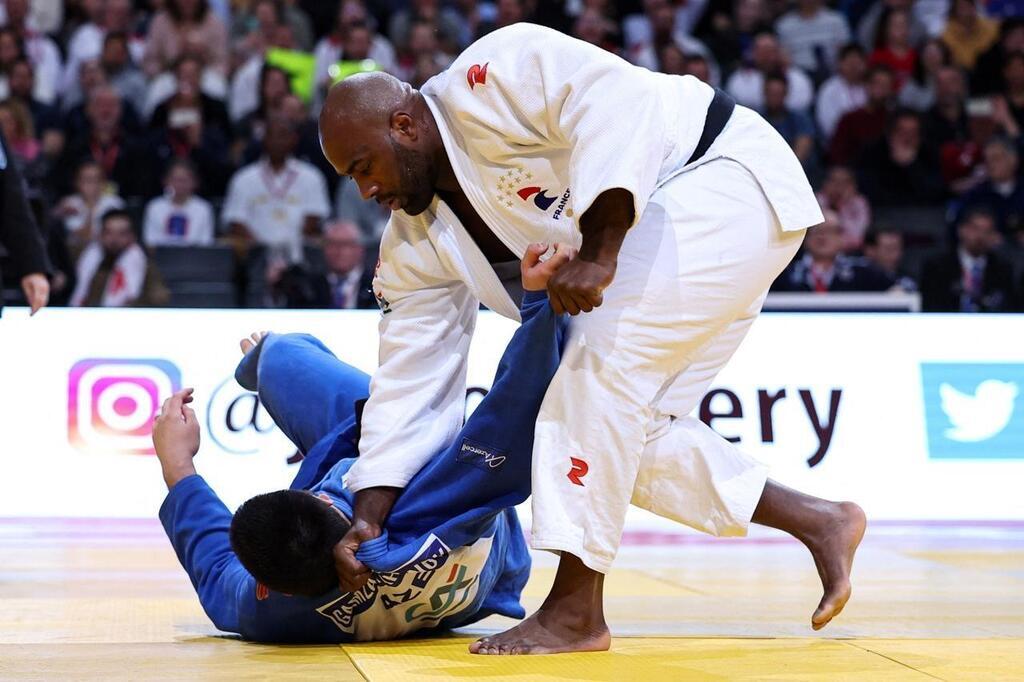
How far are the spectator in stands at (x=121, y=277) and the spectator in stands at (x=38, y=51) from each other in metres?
2.22

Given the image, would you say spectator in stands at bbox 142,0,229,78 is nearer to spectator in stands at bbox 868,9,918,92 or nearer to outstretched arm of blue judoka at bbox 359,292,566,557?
spectator in stands at bbox 868,9,918,92

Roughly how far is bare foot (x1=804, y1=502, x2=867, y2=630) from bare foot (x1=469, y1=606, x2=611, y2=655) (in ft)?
1.67

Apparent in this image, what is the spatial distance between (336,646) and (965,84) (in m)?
9.28

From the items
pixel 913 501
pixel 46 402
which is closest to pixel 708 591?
pixel 913 501

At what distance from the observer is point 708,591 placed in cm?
407

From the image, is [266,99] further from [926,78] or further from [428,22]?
[926,78]

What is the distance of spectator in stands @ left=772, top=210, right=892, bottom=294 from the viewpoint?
8.45 metres

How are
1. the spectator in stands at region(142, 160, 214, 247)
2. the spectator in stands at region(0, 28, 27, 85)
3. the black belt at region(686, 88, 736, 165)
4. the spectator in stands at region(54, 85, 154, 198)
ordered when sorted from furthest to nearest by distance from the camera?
the spectator in stands at region(0, 28, 27, 85) < the spectator in stands at region(54, 85, 154, 198) < the spectator in stands at region(142, 160, 214, 247) < the black belt at region(686, 88, 736, 165)

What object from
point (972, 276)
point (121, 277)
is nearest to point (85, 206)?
point (121, 277)

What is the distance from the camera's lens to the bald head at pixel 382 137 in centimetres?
296

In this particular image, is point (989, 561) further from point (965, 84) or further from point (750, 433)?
point (965, 84)

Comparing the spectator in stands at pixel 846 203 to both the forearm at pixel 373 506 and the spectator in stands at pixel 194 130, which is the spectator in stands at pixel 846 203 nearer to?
the spectator in stands at pixel 194 130

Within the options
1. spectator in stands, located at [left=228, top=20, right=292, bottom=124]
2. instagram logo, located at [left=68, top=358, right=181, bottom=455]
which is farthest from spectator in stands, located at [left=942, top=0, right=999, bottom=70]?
instagram logo, located at [left=68, top=358, right=181, bottom=455]

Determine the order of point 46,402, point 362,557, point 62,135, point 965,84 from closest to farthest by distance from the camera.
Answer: point 362,557 → point 46,402 → point 62,135 → point 965,84
